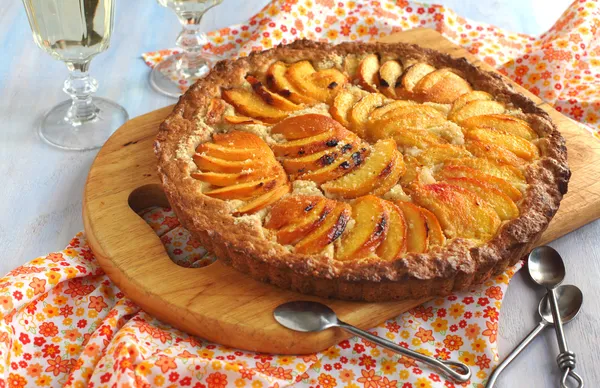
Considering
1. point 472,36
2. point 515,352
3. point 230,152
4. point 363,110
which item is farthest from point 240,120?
point 472,36

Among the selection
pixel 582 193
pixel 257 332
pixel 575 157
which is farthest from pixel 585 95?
pixel 257 332

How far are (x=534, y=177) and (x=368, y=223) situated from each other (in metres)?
0.82

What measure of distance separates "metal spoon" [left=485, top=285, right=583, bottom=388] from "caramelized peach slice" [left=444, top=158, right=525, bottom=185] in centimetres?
50

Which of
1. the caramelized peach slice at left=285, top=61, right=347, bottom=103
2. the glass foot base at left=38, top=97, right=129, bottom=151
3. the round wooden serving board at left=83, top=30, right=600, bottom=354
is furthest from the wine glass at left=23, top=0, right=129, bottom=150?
the caramelized peach slice at left=285, top=61, right=347, bottom=103

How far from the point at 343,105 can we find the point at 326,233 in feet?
3.12

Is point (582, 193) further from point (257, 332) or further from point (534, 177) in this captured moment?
point (257, 332)

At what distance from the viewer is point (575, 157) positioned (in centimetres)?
354

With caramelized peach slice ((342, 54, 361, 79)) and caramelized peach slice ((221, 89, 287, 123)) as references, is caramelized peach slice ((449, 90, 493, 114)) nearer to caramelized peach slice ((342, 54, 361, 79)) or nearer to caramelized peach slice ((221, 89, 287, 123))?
caramelized peach slice ((342, 54, 361, 79))

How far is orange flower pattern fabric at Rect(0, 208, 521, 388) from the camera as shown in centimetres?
251

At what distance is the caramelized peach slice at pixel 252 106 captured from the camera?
3459 mm

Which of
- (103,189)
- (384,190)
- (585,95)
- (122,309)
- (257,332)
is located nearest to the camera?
(257,332)

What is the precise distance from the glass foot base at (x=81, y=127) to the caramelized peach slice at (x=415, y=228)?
5.91 feet

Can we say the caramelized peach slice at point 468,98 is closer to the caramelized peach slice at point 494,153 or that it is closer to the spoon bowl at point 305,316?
the caramelized peach slice at point 494,153

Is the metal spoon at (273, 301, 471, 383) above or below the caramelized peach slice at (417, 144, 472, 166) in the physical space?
below
